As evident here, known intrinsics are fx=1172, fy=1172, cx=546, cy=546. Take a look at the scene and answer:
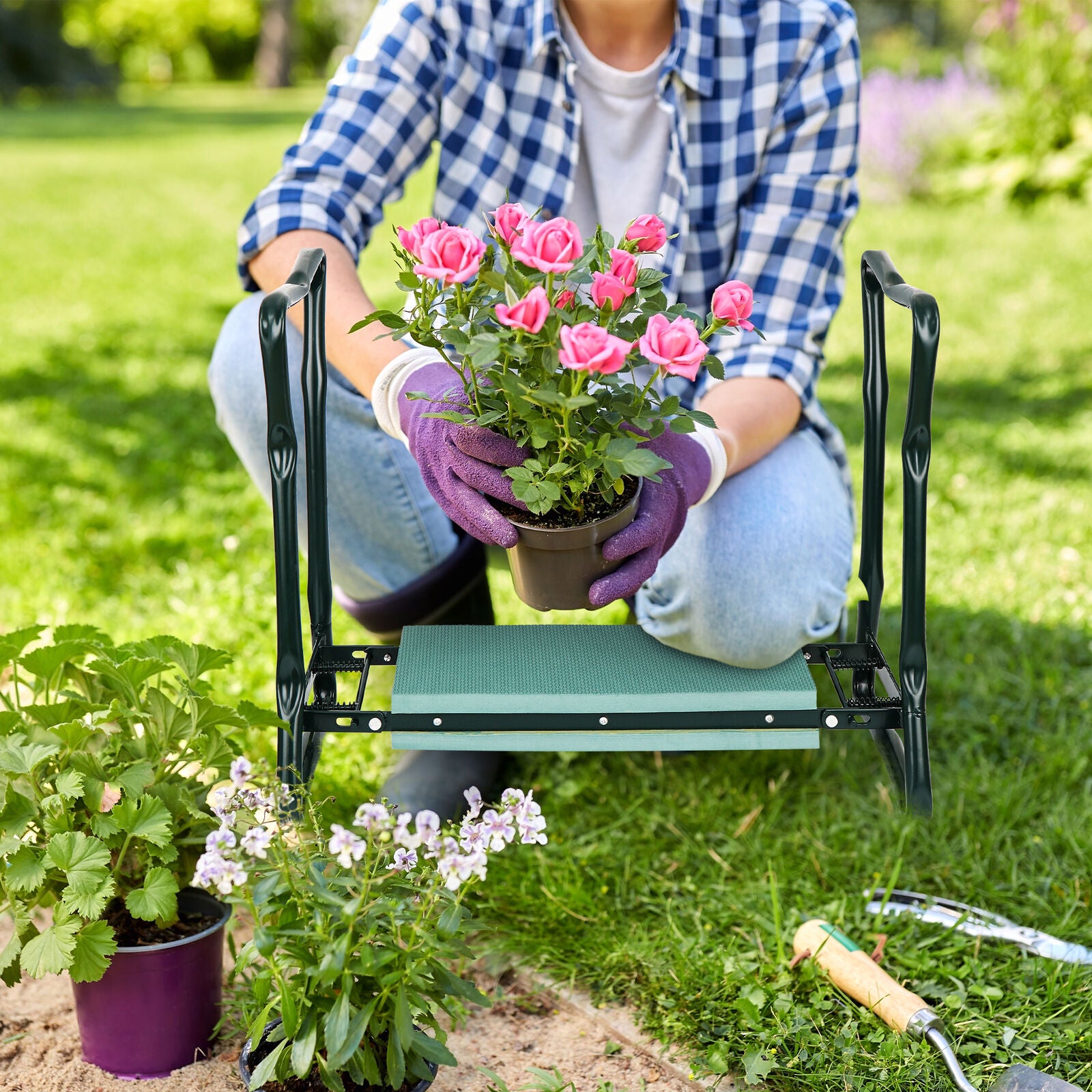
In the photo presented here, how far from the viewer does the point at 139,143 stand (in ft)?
39.0

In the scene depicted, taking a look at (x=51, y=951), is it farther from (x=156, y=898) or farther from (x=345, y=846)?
(x=345, y=846)

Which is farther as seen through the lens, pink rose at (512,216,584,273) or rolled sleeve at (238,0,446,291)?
rolled sleeve at (238,0,446,291)

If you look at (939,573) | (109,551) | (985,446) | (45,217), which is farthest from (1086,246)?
(45,217)

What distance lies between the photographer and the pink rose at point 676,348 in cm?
106

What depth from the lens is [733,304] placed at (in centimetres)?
112

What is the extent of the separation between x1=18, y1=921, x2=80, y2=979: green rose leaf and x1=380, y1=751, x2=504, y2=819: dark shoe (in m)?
0.60

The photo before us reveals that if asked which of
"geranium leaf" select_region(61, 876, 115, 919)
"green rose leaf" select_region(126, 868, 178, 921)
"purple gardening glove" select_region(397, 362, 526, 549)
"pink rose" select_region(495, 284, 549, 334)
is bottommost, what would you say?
"green rose leaf" select_region(126, 868, 178, 921)

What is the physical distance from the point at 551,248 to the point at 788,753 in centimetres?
120

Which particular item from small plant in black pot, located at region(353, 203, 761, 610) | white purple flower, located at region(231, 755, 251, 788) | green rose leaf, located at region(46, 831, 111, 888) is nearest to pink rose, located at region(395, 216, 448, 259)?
small plant in black pot, located at region(353, 203, 761, 610)

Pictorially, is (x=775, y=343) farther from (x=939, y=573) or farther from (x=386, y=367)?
(x=939, y=573)

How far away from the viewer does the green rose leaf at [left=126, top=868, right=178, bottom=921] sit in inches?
47.1

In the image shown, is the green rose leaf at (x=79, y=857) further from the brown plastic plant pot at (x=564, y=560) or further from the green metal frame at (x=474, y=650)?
the brown plastic plant pot at (x=564, y=560)

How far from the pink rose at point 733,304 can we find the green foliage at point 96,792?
0.68 meters

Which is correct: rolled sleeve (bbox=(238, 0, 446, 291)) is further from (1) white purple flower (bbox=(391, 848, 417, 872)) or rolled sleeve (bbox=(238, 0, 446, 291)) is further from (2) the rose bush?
(1) white purple flower (bbox=(391, 848, 417, 872))
